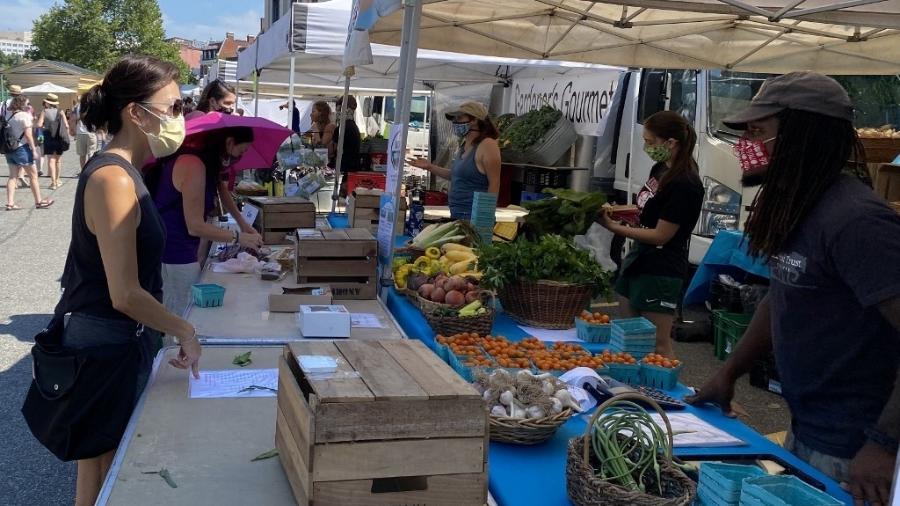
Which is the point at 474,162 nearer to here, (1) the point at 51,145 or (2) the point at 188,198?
(2) the point at 188,198

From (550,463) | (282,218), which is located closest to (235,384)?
(550,463)

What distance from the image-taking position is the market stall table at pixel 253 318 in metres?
3.29

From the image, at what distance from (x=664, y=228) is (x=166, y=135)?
2.44m

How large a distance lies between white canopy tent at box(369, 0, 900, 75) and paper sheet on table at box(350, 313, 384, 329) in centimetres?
207

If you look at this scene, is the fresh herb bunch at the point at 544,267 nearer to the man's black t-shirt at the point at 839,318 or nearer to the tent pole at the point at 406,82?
the tent pole at the point at 406,82

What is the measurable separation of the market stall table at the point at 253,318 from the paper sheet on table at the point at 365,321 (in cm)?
3

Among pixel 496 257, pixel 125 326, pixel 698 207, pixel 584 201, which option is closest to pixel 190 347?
pixel 125 326

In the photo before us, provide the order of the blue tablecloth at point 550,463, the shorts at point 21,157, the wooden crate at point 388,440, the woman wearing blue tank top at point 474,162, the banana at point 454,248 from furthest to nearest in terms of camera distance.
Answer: the shorts at point 21,157, the woman wearing blue tank top at point 474,162, the banana at point 454,248, the blue tablecloth at point 550,463, the wooden crate at point 388,440

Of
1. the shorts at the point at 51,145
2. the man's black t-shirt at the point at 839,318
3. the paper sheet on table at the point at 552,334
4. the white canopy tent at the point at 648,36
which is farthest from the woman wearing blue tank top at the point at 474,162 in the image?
the shorts at the point at 51,145

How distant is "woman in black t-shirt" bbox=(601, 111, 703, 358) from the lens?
153 inches

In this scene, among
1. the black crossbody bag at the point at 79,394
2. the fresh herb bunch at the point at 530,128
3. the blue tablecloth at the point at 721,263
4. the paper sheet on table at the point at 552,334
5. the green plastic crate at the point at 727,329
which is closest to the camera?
the black crossbody bag at the point at 79,394

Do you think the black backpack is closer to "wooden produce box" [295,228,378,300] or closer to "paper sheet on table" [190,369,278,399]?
"wooden produce box" [295,228,378,300]

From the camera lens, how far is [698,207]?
393 cm

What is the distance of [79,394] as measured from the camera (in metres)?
2.41
